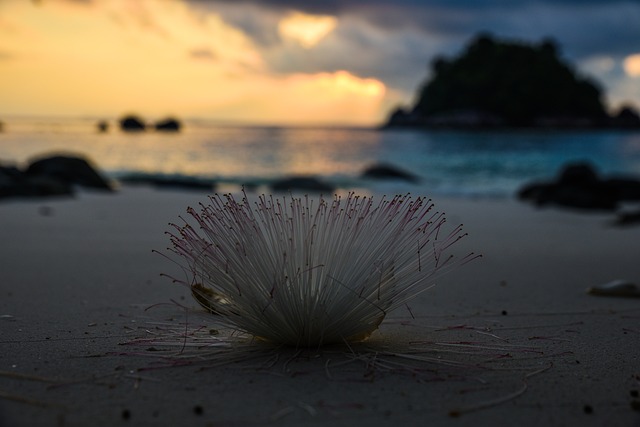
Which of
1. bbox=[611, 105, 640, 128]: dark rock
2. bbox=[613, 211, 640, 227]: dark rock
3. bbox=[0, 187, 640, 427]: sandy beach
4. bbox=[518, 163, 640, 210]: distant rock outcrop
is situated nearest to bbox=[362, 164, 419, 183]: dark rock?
bbox=[518, 163, 640, 210]: distant rock outcrop

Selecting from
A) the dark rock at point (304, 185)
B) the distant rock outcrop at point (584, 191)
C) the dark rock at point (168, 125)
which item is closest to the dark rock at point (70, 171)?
the dark rock at point (304, 185)

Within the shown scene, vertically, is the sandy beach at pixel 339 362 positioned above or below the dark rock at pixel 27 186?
below

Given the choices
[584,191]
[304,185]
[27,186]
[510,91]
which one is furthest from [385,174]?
[510,91]

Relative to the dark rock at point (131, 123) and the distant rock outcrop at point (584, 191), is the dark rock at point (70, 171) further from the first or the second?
the dark rock at point (131, 123)

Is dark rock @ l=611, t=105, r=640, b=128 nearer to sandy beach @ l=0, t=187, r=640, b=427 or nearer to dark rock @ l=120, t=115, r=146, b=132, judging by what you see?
dark rock @ l=120, t=115, r=146, b=132

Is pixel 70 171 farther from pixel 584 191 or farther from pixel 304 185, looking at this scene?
pixel 584 191

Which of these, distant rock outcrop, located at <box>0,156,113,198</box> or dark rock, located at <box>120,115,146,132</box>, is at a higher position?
dark rock, located at <box>120,115,146,132</box>

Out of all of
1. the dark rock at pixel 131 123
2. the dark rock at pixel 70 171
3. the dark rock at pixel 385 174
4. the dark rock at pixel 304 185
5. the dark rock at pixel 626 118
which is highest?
the dark rock at pixel 626 118
